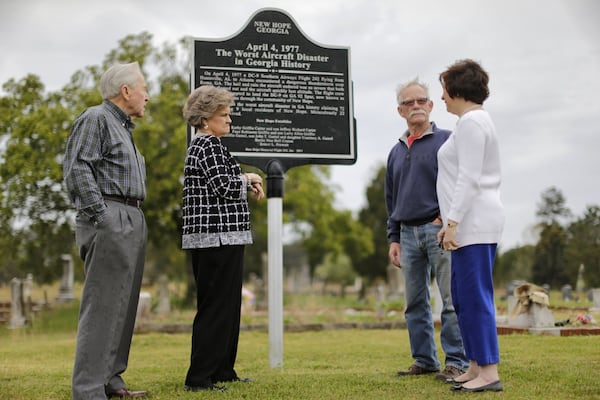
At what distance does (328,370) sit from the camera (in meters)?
6.13

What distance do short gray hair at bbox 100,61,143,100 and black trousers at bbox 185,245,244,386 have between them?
4.13 feet

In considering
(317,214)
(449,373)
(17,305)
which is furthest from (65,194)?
(449,373)

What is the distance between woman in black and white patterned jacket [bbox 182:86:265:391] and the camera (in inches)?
187

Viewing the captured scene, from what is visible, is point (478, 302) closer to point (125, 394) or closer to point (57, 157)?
point (125, 394)

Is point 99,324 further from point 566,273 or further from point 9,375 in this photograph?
point 566,273

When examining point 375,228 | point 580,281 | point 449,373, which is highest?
point 375,228

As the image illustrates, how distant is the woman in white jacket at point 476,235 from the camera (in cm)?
444

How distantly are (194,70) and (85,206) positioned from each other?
278cm

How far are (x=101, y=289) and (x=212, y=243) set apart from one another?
33.9 inches

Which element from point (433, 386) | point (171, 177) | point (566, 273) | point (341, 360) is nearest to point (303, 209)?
point (171, 177)

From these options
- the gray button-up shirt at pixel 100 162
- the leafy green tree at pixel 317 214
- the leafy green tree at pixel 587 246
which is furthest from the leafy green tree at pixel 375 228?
the gray button-up shirt at pixel 100 162

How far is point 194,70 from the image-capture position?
6.53 metres

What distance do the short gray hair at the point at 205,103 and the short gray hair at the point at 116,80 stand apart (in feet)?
1.62

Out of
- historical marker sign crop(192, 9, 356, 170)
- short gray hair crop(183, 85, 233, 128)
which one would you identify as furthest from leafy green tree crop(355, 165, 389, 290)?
short gray hair crop(183, 85, 233, 128)
